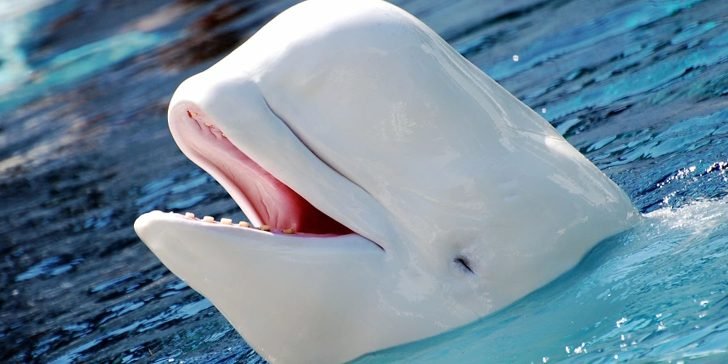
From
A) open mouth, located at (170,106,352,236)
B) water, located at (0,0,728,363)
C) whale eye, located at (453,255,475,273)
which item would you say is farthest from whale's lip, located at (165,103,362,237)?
water, located at (0,0,728,363)

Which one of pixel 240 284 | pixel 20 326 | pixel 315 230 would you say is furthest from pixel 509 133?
pixel 20 326

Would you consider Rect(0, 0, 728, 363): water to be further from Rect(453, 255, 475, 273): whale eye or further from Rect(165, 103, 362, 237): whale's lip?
Rect(165, 103, 362, 237): whale's lip

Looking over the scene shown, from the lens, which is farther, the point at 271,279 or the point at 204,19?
the point at 204,19

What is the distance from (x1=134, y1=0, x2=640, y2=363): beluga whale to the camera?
3.38 metres

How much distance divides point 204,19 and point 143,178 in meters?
5.19

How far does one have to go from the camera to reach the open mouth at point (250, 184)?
349 centimetres

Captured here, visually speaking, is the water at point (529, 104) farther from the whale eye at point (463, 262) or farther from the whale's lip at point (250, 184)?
the whale's lip at point (250, 184)

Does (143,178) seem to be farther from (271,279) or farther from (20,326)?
(271,279)

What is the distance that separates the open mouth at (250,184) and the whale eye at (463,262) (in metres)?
0.32

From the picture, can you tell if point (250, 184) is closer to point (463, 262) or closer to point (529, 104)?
point (463, 262)

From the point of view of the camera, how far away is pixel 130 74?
12.2 metres

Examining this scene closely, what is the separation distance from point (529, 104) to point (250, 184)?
14.0ft

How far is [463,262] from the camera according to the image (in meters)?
3.67

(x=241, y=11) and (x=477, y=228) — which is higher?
(x=477, y=228)
